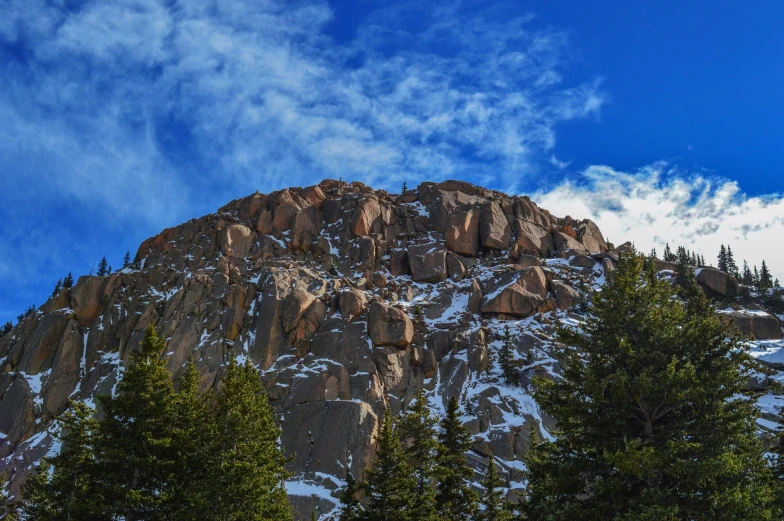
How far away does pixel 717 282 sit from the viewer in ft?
295

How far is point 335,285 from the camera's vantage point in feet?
258

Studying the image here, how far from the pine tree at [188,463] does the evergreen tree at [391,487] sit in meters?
8.22

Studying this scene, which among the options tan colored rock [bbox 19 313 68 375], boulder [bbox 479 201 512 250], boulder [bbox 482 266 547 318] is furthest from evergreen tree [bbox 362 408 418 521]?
boulder [bbox 479 201 512 250]

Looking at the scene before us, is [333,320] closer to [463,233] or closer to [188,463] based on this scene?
[463,233]

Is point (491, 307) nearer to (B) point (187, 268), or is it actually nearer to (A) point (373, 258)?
(A) point (373, 258)

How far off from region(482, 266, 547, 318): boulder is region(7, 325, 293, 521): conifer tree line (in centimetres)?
5828

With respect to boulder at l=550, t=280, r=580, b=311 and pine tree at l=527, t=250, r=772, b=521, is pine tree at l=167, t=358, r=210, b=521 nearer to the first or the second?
pine tree at l=527, t=250, r=772, b=521

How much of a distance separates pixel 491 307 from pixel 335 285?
2301 centimetres

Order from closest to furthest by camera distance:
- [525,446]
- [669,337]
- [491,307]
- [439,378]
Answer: [669,337], [525,446], [439,378], [491,307]

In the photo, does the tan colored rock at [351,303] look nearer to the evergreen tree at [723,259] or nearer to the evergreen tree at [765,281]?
the evergreen tree at [765,281]

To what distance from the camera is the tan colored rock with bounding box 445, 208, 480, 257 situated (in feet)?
318

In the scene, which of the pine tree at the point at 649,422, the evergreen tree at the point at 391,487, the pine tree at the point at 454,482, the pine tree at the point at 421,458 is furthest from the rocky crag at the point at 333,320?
the pine tree at the point at 649,422

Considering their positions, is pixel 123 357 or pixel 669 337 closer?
pixel 669 337

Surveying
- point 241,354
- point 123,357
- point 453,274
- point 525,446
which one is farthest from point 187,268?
point 525,446
